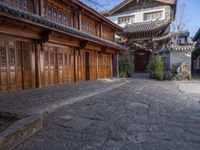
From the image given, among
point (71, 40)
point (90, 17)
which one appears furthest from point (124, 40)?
point (71, 40)

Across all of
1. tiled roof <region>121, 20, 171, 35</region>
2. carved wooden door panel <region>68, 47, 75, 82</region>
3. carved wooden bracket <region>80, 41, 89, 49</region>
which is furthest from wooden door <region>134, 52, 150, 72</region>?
carved wooden door panel <region>68, 47, 75, 82</region>

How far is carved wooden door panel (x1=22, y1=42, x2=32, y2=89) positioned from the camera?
6777 mm

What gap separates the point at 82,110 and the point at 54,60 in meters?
4.83

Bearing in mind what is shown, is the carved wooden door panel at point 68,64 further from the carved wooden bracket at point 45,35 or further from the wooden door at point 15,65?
the wooden door at point 15,65

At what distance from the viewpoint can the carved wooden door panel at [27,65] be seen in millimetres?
6777

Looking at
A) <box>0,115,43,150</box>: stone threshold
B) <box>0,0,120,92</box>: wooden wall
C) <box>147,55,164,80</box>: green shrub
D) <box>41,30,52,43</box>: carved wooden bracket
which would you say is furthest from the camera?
<box>147,55,164,80</box>: green shrub

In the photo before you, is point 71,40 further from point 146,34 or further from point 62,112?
point 146,34

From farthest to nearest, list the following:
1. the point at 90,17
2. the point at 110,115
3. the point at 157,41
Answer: the point at 157,41 → the point at 90,17 → the point at 110,115

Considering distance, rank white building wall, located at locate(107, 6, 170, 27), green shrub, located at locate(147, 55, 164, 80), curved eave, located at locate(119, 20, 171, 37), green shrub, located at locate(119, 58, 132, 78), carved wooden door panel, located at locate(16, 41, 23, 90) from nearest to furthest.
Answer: carved wooden door panel, located at locate(16, 41, 23, 90) → green shrub, located at locate(147, 55, 164, 80) → green shrub, located at locate(119, 58, 132, 78) → curved eave, located at locate(119, 20, 171, 37) → white building wall, located at locate(107, 6, 170, 27)

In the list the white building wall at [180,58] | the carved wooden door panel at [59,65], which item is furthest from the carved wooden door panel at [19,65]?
the white building wall at [180,58]

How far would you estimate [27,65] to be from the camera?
6.91 metres

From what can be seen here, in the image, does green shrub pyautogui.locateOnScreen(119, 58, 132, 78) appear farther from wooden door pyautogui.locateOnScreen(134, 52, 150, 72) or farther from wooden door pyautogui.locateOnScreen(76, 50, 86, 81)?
wooden door pyautogui.locateOnScreen(76, 50, 86, 81)

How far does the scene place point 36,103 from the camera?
4699mm

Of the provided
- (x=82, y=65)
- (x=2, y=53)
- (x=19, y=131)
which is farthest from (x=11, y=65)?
(x=82, y=65)
